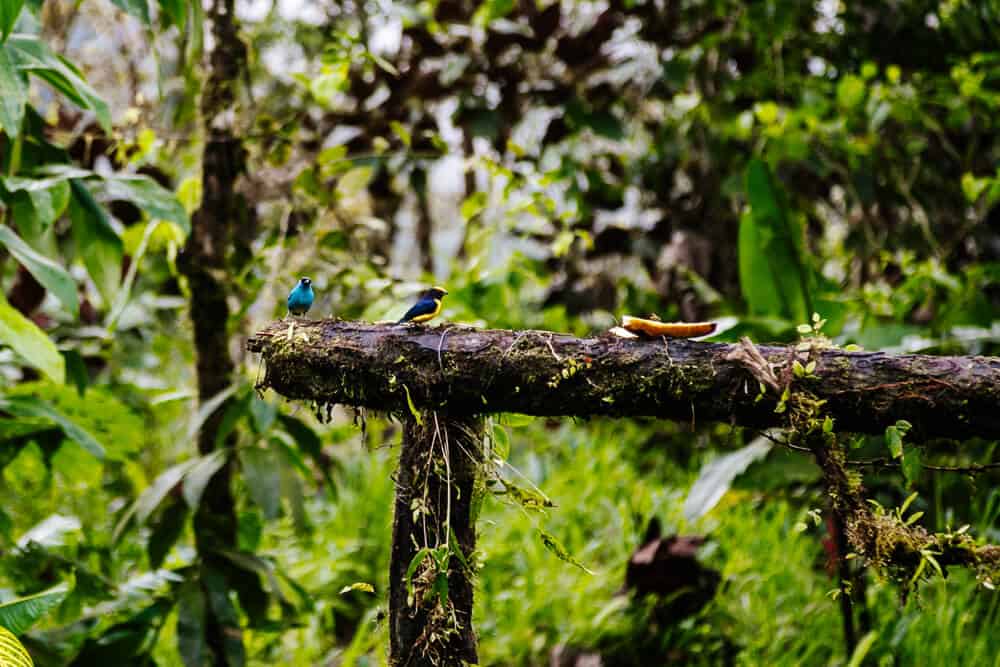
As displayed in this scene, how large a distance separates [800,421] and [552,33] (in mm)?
2624

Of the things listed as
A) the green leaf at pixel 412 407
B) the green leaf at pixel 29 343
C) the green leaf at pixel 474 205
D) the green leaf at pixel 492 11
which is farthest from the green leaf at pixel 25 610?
the green leaf at pixel 492 11

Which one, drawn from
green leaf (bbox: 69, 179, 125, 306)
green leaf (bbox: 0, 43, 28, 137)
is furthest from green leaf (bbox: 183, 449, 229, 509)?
green leaf (bbox: 0, 43, 28, 137)

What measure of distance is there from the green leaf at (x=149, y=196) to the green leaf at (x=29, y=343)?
370mm

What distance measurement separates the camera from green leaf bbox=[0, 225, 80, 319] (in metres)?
1.69

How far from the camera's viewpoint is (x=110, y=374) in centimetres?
342

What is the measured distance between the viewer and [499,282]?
274 cm

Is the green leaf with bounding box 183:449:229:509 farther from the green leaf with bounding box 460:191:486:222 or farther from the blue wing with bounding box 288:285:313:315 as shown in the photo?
the green leaf with bounding box 460:191:486:222

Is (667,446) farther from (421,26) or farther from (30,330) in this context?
(30,330)

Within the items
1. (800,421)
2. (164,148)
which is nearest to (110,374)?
(164,148)

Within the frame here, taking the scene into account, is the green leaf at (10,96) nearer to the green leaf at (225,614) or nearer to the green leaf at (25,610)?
the green leaf at (25,610)

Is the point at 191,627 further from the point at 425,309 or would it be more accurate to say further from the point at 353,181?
the point at 353,181

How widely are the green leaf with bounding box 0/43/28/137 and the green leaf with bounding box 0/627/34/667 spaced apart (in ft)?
2.78

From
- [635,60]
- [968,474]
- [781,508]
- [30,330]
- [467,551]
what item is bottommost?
[781,508]

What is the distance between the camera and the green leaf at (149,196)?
6.40 ft
